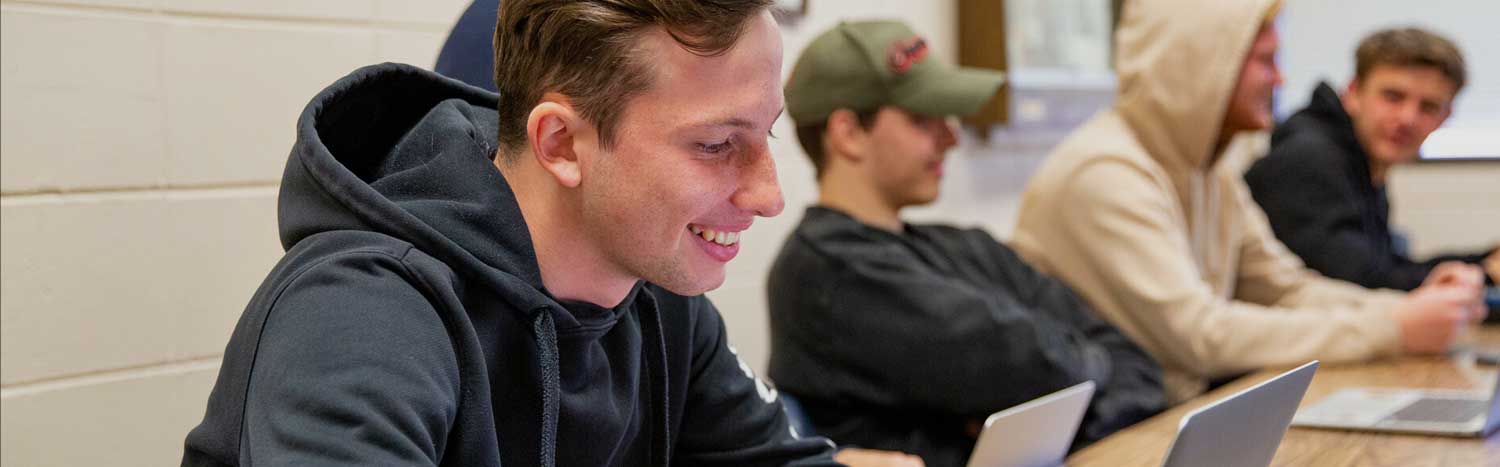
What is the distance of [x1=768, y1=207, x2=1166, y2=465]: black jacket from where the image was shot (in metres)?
2.15

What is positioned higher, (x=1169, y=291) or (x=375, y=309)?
(x=375, y=309)

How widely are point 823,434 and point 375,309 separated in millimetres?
1281

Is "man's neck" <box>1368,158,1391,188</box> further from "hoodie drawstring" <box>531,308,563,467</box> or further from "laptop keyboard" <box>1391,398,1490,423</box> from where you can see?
"hoodie drawstring" <box>531,308,563,467</box>

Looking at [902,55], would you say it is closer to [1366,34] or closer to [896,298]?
[896,298]

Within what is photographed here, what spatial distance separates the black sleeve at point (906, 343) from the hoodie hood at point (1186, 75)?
2.57 feet

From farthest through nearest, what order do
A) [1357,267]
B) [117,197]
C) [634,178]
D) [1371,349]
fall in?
[1357,267] → [1371,349] → [117,197] → [634,178]

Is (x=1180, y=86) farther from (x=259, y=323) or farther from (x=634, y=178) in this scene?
(x=259, y=323)

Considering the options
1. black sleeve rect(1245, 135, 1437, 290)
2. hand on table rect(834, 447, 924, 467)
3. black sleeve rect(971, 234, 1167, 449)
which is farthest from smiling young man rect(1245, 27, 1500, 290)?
hand on table rect(834, 447, 924, 467)

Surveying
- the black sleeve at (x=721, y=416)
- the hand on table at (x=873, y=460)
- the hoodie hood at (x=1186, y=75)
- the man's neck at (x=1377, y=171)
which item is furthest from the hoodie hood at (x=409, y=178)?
the man's neck at (x=1377, y=171)

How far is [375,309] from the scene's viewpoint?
982 millimetres

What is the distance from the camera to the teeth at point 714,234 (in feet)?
3.89

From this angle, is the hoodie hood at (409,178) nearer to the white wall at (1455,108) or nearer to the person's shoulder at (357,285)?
the person's shoulder at (357,285)

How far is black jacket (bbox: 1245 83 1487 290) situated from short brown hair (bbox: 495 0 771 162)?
2593 millimetres

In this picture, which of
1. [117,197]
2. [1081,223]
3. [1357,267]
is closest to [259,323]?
[117,197]
